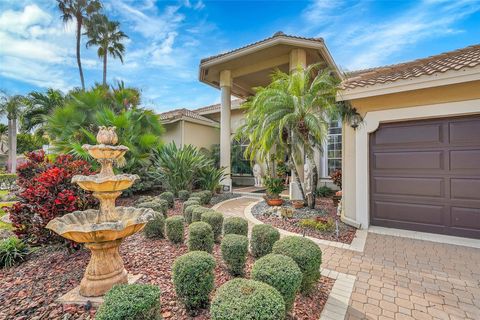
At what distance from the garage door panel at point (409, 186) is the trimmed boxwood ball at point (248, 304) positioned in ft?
18.3

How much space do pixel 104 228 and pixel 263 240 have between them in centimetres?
249

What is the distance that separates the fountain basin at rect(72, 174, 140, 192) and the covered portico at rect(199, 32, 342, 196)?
6.98m

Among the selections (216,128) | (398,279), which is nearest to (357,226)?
(398,279)

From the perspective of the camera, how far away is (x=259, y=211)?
7980mm

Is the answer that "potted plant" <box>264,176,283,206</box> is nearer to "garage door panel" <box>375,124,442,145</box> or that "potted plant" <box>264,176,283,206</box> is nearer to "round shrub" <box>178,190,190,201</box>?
"round shrub" <box>178,190,190,201</box>

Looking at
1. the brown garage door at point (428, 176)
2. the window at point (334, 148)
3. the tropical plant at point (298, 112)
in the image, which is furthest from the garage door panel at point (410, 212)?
the window at point (334, 148)

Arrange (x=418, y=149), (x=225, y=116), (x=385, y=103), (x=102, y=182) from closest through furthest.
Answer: (x=102, y=182) < (x=418, y=149) < (x=385, y=103) < (x=225, y=116)

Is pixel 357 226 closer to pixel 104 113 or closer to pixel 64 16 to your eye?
pixel 104 113

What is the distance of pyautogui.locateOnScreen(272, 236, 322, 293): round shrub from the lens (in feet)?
9.98

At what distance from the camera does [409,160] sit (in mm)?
6004

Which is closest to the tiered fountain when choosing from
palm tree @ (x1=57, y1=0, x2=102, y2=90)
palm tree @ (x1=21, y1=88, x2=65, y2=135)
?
palm tree @ (x1=21, y1=88, x2=65, y2=135)

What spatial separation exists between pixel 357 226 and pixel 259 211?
10.0 feet

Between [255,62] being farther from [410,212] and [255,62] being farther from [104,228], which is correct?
[104,228]

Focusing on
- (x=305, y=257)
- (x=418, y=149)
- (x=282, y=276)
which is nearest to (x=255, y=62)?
(x=418, y=149)
